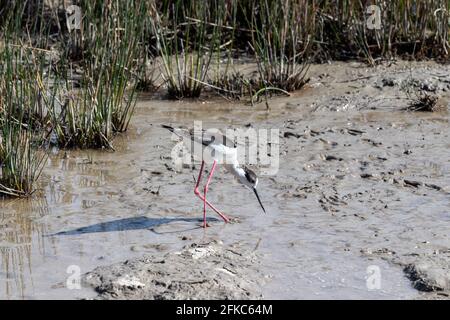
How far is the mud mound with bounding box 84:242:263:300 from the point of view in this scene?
182 inches

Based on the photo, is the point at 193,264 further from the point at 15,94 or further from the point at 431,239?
the point at 15,94

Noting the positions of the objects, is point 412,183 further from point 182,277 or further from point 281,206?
point 182,277

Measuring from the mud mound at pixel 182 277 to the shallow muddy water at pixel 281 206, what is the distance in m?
0.10

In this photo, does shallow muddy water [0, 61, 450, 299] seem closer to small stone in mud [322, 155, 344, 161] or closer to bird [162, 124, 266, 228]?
small stone in mud [322, 155, 344, 161]

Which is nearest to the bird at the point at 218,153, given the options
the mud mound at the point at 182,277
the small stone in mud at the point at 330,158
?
the mud mound at the point at 182,277

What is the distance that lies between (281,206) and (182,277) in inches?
55.1

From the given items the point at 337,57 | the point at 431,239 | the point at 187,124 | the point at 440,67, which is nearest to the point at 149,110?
the point at 187,124

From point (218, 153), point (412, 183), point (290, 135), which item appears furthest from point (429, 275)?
point (290, 135)

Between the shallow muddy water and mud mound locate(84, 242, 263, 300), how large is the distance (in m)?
0.10

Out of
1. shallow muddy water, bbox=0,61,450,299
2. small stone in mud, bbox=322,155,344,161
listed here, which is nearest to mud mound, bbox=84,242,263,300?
shallow muddy water, bbox=0,61,450,299

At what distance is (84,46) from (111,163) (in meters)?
2.09

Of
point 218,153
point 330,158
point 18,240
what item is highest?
point 218,153

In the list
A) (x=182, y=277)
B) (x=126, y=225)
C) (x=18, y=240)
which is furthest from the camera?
(x=126, y=225)

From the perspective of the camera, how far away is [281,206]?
5992mm
